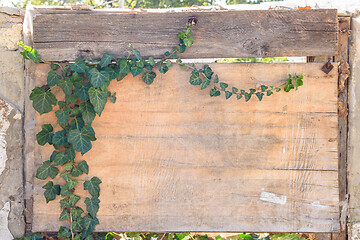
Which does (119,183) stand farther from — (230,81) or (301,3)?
(301,3)

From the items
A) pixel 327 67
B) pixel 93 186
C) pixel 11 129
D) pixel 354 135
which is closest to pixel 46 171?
pixel 93 186

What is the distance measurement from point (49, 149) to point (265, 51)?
4.22ft

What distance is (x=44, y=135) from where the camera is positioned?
186 cm

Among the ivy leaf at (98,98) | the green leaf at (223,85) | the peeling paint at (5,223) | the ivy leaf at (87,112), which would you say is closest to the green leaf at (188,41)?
the green leaf at (223,85)

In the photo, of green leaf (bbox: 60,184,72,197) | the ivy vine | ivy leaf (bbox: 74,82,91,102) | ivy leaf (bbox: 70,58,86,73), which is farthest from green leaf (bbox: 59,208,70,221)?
ivy leaf (bbox: 70,58,86,73)

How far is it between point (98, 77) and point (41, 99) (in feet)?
1.11

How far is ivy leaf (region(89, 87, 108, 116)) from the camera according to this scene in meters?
1.77

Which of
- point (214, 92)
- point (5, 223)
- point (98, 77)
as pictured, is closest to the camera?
point (98, 77)

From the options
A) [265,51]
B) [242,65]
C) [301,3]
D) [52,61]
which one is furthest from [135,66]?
[301,3]

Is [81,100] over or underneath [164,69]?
underneath

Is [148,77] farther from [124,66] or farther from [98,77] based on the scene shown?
[98,77]

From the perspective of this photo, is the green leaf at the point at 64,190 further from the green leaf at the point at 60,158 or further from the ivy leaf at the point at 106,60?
the ivy leaf at the point at 106,60

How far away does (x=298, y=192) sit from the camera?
1930mm

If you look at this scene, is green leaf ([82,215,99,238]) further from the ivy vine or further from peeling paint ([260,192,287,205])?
peeling paint ([260,192,287,205])
